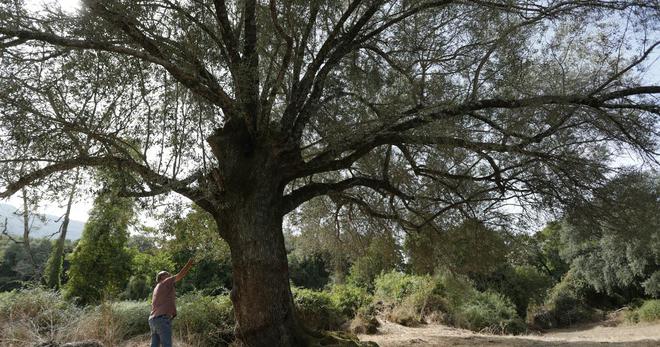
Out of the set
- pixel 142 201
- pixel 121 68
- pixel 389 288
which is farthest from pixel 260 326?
pixel 389 288

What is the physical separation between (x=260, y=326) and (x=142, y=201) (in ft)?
8.22

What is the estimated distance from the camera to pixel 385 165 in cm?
793

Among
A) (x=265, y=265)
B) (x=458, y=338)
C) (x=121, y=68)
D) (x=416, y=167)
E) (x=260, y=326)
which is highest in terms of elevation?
(x=121, y=68)

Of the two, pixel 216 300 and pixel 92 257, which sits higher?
pixel 92 257

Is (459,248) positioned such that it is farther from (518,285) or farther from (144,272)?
(144,272)

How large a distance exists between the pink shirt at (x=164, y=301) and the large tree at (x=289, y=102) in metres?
0.93

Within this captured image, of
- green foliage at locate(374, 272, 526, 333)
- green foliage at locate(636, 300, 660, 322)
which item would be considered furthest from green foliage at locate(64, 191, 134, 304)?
green foliage at locate(636, 300, 660, 322)

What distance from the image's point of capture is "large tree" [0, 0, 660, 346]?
5.98m

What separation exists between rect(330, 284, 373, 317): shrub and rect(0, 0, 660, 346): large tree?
5806 mm

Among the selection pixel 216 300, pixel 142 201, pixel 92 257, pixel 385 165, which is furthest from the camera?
pixel 92 257

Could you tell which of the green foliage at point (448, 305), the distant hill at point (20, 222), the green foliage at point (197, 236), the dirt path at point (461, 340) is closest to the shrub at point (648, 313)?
the green foliage at point (448, 305)

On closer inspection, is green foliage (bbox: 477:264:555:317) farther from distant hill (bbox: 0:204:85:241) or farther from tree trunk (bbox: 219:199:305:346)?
distant hill (bbox: 0:204:85:241)

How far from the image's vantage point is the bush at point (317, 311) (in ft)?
36.3

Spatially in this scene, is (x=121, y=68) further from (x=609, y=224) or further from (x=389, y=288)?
(x=389, y=288)
